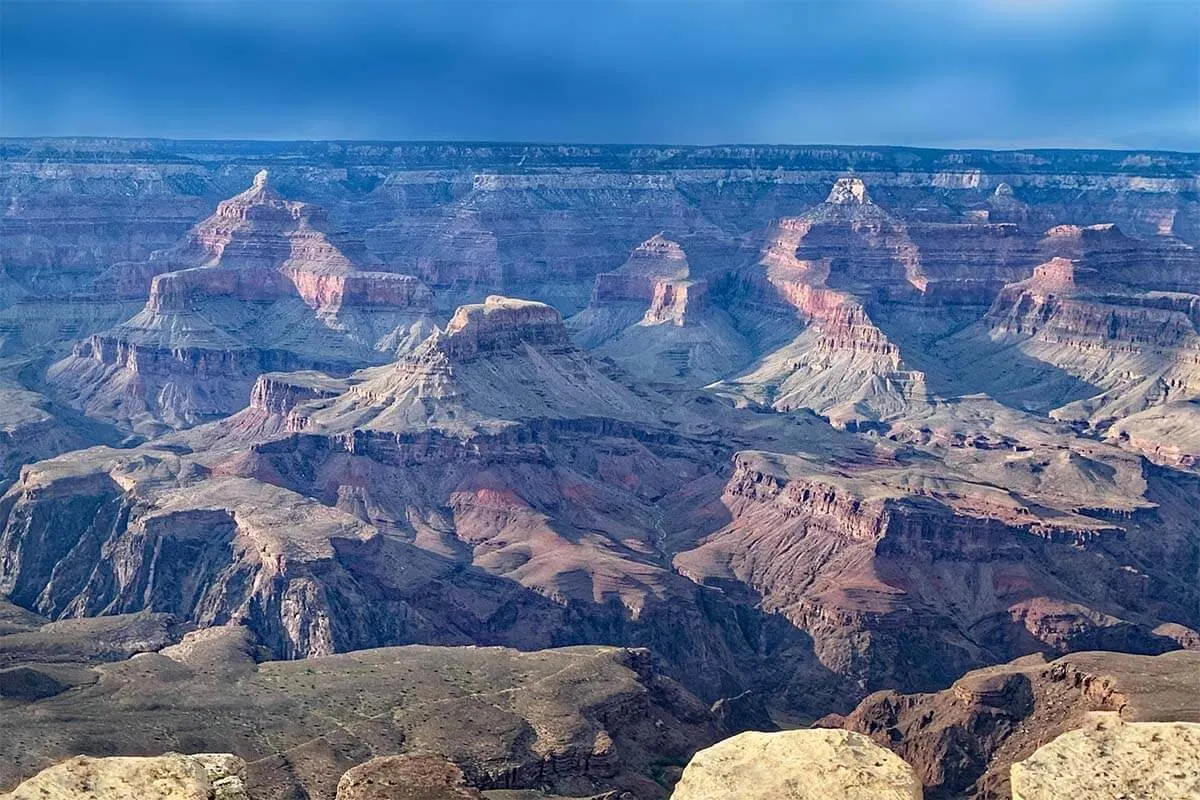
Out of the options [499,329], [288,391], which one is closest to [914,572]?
[499,329]

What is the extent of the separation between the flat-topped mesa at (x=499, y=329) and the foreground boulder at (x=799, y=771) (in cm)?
14026

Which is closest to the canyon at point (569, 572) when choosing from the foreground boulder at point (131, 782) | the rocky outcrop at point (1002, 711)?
the rocky outcrop at point (1002, 711)

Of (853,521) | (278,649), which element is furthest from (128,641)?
(853,521)

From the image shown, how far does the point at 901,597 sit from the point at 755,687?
17.4 m

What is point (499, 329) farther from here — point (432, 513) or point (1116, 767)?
point (1116, 767)

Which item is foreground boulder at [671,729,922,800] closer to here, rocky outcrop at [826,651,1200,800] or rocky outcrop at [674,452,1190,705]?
rocky outcrop at [826,651,1200,800]

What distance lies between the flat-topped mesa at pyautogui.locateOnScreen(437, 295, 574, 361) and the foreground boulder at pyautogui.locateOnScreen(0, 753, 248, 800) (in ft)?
463

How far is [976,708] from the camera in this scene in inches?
3548

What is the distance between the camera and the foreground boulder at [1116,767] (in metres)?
23.4

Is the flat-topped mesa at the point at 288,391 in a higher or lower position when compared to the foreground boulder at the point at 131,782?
lower

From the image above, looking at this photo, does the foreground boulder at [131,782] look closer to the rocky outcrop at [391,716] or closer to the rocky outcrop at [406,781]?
the rocky outcrop at [406,781]

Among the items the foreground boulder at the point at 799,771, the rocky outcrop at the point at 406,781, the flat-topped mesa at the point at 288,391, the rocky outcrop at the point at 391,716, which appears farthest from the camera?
the flat-topped mesa at the point at 288,391

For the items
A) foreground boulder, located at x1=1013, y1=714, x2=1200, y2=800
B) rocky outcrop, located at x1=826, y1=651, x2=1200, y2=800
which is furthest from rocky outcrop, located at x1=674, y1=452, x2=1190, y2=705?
foreground boulder, located at x1=1013, y1=714, x2=1200, y2=800

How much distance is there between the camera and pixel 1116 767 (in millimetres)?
23953
